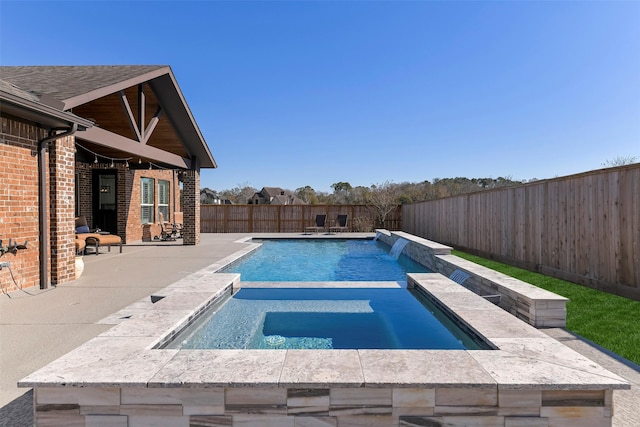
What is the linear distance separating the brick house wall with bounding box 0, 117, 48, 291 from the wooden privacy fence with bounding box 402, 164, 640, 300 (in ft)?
29.7

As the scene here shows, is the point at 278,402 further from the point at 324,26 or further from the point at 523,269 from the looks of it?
the point at 324,26

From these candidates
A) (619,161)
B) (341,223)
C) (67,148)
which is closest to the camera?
(67,148)

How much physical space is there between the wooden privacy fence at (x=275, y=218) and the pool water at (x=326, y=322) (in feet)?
49.5

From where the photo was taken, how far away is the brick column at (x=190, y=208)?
41.5 ft

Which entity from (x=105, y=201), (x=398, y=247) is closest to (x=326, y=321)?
(x=398, y=247)

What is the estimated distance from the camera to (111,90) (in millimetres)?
6930

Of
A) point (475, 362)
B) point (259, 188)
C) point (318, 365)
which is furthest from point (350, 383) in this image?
point (259, 188)

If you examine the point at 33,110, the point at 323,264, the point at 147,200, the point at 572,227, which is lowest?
the point at 323,264

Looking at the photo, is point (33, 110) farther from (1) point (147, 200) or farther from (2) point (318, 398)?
(1) point (147, 200)

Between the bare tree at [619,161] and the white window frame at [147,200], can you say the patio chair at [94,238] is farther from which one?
the bare tree at [619,161]

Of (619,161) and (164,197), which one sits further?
(619,161)

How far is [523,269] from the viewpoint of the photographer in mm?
8094

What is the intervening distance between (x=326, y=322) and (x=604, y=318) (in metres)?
3.44

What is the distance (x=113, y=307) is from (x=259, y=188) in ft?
194
